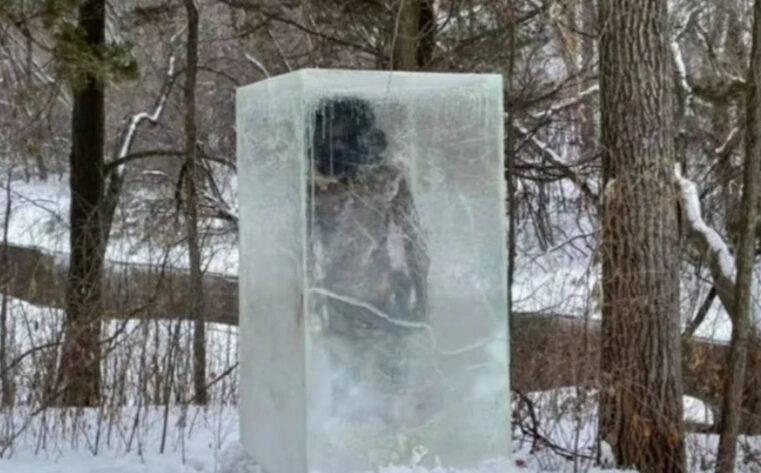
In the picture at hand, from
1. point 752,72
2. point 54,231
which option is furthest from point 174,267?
point 752,72

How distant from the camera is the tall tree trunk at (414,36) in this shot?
6.64 metres

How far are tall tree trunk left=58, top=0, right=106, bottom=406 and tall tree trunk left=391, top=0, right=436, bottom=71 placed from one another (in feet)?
7.15

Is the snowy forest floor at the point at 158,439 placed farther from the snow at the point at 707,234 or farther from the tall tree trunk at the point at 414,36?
the tall tree trunk at the point at 414,36

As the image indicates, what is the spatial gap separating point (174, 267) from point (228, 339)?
63 centimetres

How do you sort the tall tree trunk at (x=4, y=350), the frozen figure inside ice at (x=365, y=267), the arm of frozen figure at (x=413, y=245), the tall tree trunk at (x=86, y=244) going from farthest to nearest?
the tall tree trunk at (x=4, y=350) → the tall tree trunk at (x=86, y=244) → the arm of frozen figure at (x=413, y=245) → the frozen figure inside ice at (x=365, y=267)

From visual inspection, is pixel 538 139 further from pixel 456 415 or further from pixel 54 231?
pixel 456 415

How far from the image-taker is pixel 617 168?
4.59m

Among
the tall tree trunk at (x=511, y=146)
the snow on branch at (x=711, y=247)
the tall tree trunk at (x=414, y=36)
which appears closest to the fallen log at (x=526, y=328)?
the snow on branch at (x=711, y=247)

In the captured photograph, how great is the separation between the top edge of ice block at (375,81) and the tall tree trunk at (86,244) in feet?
7.23

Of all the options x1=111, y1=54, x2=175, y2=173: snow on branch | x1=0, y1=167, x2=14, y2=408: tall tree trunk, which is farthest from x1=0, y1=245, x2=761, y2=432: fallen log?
x1=111, y1=54, x2=175, y2=173: snow on branch

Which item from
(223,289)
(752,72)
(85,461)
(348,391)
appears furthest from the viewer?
(223,289)

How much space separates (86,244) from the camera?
19.5 ft

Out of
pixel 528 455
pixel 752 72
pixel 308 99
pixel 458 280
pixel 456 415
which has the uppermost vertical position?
pixel 752 72

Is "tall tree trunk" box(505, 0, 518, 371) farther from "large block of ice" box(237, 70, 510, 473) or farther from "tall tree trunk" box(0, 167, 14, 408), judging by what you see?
"large block of ice" box(237, 70, 510, 473)
